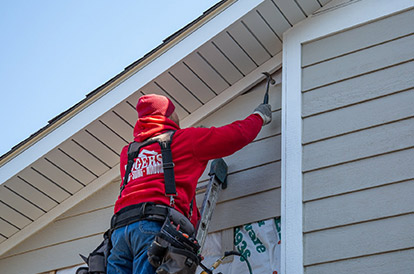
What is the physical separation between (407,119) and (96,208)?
273cm

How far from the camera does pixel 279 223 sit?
487 cm

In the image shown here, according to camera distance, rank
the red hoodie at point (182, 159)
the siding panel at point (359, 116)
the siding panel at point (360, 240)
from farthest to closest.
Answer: the siding panel at point (359, 116), the red hoodie at point (182, 159), the siding panel at point (360, 240)

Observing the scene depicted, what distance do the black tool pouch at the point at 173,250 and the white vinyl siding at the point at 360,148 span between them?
703mm

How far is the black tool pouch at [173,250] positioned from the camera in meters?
4.04

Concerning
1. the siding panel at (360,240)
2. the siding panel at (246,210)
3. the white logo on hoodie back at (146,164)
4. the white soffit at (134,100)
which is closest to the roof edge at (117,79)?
the white soffit at (134,100)

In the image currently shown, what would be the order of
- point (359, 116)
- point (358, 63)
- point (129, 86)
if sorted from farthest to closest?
point (129, 86) → point (358, 63) → point (359, 116)

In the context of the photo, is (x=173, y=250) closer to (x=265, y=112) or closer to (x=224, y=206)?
(x=224, y=206)

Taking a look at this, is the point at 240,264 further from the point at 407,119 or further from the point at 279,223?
the point at 407,119

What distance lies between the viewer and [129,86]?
5578mm

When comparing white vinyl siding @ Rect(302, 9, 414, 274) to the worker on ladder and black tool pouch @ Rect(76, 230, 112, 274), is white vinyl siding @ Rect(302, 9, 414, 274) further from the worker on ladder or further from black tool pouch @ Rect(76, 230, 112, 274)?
black tool pouch @ Rect(76, 230, 112, 274)

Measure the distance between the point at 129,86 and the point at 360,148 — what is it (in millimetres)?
1904

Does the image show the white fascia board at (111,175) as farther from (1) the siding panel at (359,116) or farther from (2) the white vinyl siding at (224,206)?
(1) the siding panel at (359,116)

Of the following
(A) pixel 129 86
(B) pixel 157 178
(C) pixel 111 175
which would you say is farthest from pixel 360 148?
(C) pixel 111 175

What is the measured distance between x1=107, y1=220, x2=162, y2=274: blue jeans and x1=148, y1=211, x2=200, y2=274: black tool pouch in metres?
0.13
